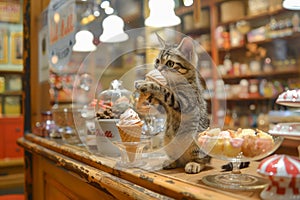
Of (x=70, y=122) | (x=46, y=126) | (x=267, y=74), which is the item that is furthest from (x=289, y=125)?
(x=267, y=74)

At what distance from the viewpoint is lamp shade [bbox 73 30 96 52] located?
1.56 meters

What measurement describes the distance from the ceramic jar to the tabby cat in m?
0.28

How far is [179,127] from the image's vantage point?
851 millimetres

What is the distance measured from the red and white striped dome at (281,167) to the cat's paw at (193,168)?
0.81ft

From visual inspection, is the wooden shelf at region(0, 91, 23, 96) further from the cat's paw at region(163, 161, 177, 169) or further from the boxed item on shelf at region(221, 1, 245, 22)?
the cat's paw at region(163, 161, 177, 169)

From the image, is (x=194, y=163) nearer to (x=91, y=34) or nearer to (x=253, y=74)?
(x=91, y=34)

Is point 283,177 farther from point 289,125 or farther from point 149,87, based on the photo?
point 149,87

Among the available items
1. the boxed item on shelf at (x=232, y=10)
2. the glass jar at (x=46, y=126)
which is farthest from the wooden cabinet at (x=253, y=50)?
the glass jar at (x=46, y=126)

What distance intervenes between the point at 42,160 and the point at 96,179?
0.82 metres

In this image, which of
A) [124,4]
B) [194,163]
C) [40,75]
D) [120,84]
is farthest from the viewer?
[40,75]

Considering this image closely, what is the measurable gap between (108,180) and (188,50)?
0.41 meters

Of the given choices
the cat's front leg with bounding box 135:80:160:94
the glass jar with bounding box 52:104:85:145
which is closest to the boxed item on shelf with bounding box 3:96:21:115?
the glass jar with bounding box 52:104:85:145

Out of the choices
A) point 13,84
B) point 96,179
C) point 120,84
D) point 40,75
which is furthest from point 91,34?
point 13,84

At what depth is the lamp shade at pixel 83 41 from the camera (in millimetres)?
1561
